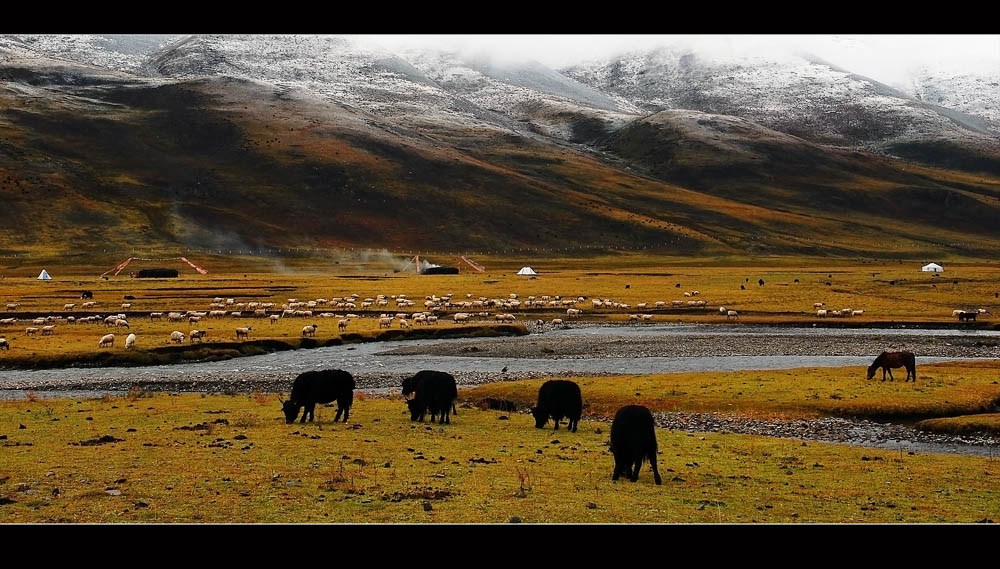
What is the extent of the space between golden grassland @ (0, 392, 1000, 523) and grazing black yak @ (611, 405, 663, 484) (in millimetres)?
446

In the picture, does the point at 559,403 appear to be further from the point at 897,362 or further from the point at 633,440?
the point at 897,362

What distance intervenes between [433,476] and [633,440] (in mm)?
4655

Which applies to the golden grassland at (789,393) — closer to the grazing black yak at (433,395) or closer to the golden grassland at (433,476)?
the golden grassland at (433,476)

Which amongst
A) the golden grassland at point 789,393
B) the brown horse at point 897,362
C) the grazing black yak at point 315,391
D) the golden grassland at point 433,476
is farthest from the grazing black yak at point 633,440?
the brown horse at point 897,362

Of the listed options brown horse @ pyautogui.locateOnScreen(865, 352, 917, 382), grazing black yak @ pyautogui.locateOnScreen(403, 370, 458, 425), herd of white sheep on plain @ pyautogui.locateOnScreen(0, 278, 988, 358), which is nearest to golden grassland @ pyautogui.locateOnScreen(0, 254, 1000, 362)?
herd of white sheep on plain @ pyautogui.locateOnScreen(0, 278, 988, 358)

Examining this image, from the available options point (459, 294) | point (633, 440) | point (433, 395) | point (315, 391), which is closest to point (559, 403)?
point (433, 395)

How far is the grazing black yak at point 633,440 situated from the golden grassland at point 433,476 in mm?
446

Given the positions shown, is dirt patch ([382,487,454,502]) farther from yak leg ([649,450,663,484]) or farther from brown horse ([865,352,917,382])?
brown horse ([865,352,917,382])

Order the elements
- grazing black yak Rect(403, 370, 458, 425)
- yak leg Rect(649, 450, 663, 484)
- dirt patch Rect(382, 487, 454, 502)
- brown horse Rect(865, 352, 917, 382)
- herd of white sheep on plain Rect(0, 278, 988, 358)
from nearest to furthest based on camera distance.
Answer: dirt patch Rect(382, 487, 454, 502)
yak leg Rect(649, 450, 663, 484)
grazing black yak Rect(403, 370, 458, 425)
brown horse Rect(865, 352, 917, 382)
herd of white sheep on plain Rect(0, 278, 988, 358)

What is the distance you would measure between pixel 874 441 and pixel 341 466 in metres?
18.4

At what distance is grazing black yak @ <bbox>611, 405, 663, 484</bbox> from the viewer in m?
19.2

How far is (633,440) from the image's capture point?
1941 centimetres
